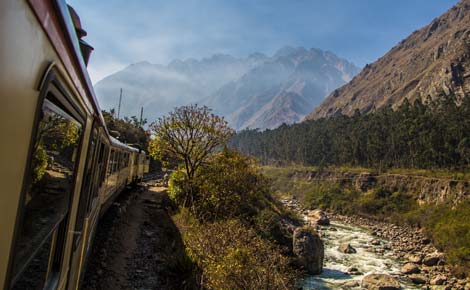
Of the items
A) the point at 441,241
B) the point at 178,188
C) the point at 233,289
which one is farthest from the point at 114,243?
the point at 441,241

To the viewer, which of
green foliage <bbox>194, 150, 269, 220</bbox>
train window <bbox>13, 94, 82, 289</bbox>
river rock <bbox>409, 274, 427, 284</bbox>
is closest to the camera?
train window <bbox>13, 94, 82, 289</bbox>

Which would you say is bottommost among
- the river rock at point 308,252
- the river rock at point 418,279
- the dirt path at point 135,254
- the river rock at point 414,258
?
the river rock at point 418,279

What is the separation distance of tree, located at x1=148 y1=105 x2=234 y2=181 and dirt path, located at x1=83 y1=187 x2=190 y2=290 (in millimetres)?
3411

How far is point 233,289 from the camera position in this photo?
25.3 ft

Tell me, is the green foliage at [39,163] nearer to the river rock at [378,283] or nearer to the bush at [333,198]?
the river rock at [378,283]

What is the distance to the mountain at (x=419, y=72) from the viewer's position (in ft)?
276

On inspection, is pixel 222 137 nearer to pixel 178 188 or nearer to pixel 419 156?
pixel 178 188

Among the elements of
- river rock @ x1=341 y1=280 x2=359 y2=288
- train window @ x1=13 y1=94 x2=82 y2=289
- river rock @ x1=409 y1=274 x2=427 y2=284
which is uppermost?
train window @ x1=13 y1=94 x2=82 y2=289

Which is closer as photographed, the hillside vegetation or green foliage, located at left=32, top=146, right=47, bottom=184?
green foliage, located at left=32, top=146, right=47, bottom=184

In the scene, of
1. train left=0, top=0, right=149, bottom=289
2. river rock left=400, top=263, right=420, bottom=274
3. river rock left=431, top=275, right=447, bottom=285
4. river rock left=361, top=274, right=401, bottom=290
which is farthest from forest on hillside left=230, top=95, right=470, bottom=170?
train left=0, top=0, right=149, bottom=289

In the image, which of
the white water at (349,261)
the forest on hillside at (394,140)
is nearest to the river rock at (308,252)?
the white water at (349,261)

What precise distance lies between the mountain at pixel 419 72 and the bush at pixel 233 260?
260 ft

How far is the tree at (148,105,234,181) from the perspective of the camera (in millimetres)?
15445

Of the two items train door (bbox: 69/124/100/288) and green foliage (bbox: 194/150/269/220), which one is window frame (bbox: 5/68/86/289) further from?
green foliage (bbox: 194/150/269/220)
